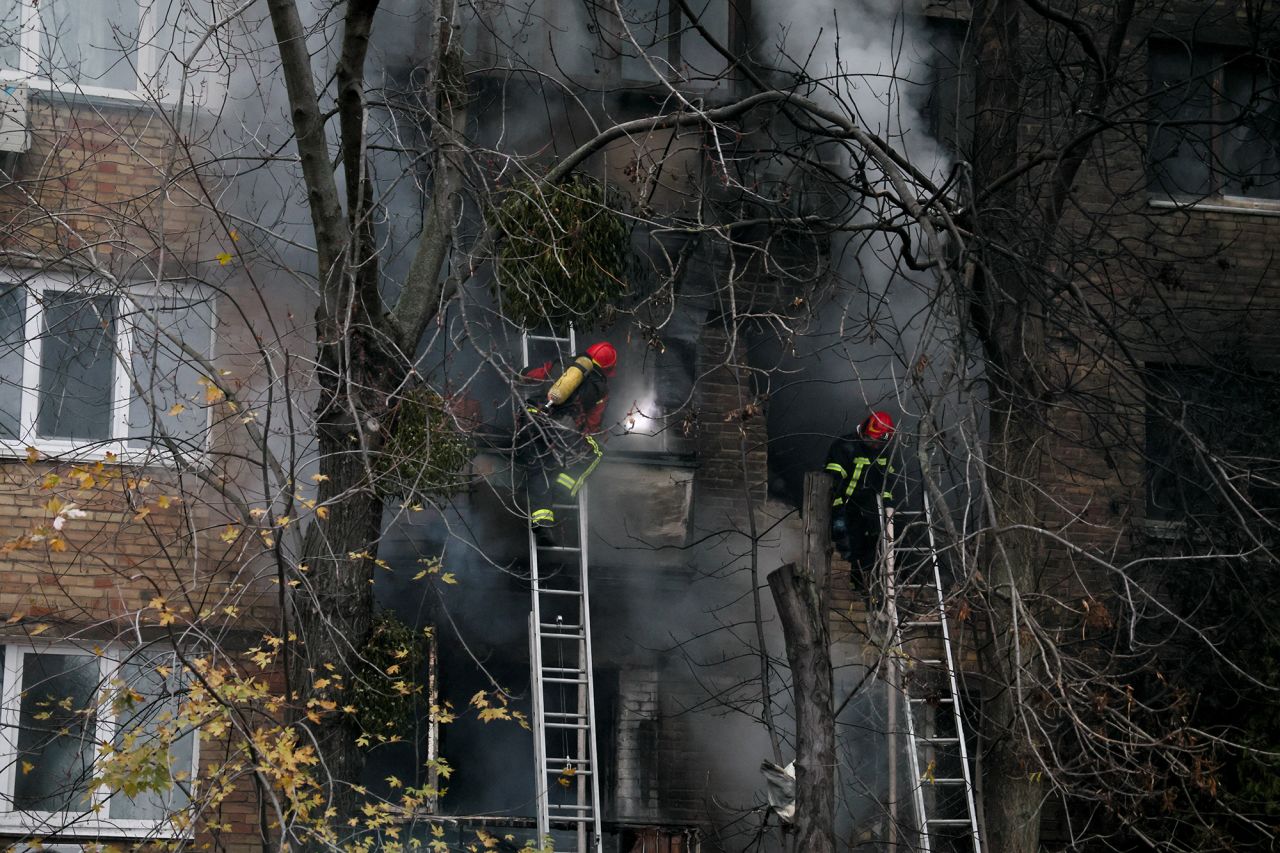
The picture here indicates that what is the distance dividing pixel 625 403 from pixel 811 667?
12.1 ft

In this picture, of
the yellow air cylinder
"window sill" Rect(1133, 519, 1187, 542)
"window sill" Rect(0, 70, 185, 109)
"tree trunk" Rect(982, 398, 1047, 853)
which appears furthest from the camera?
"window sill" Rect(1133, 519, 1187, 542)

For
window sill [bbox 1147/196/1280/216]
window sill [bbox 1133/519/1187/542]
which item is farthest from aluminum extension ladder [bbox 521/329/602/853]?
window sill [bbox 1147/196/1280/216]

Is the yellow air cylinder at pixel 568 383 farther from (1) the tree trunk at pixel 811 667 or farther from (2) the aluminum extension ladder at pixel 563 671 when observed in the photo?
(1) the tree trunk at pixel 811 667

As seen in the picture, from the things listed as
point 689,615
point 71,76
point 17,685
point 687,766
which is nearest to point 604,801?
point 687,766

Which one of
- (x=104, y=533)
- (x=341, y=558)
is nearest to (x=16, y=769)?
(x=104, y=533)

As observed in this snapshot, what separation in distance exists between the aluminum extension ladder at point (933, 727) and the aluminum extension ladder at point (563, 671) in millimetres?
1933

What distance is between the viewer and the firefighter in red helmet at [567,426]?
Result: 9695mm

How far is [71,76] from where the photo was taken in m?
10.5

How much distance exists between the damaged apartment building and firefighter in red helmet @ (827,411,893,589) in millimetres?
499

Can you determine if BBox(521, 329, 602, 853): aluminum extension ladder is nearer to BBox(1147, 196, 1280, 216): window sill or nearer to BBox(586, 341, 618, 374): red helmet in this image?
BBox(586, 341, 618, 374): red helmet

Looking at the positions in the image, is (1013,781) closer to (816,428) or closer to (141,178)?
(816,428)

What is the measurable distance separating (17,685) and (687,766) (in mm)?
4565

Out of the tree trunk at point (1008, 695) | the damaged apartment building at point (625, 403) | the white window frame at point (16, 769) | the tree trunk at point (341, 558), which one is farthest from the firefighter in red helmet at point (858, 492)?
the white window frame at point (16, 769)

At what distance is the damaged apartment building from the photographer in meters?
9.80
